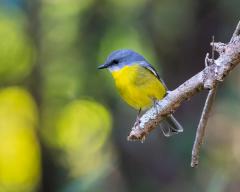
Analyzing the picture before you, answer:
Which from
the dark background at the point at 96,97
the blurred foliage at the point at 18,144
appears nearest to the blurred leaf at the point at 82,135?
the dark background at the point at 96,97

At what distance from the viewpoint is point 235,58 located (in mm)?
1481

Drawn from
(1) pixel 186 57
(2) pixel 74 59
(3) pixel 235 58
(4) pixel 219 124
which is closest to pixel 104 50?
(2) pixel 74 59

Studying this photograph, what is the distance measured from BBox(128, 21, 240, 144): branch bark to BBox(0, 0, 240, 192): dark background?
2.64 metres

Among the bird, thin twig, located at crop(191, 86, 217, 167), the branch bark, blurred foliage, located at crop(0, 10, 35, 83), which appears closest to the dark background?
blurred foliage, located at crop(0, 10, 35, 83)

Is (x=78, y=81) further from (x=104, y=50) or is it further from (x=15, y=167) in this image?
(x=15, y=167)

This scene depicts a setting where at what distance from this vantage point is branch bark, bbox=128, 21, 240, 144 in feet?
4.89

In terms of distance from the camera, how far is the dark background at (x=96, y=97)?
4.62 metres

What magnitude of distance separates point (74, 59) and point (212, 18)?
1249mm

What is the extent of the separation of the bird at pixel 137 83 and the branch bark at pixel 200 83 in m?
1.31

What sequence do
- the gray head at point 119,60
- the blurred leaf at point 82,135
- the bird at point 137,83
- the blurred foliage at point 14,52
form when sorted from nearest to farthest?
the bird at point 137,83
the gray head at point 119,60
the blurred foliage at point 14,52
the blurred leaf at point 82,135

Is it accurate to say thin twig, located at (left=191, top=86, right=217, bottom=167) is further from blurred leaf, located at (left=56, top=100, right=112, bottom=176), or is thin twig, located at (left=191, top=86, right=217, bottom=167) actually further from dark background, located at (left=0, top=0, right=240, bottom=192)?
blurred leaf, located at (left=56, top=100, right=112, bottom=176)

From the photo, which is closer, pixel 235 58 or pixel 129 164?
pixel 235 58

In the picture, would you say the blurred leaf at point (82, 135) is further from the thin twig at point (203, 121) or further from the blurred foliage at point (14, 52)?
the thin twig at point (203, 121)

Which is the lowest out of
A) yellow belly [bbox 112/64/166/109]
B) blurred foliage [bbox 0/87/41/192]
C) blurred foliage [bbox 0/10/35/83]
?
blurred foliage [bbox 0/87/41/192]
